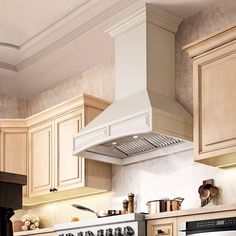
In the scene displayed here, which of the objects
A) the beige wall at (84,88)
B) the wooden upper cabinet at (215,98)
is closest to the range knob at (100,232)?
the wooden upper cabinet at (215,98)

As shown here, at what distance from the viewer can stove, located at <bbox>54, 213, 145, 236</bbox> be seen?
3.42m

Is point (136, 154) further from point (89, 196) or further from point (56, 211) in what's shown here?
point (56, 211)

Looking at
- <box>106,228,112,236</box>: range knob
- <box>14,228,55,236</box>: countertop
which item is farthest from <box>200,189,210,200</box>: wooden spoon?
<box>14,228,55,236</box>: countertop

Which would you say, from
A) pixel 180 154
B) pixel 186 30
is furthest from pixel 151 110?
pixel 186 30

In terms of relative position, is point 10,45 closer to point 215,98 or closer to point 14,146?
point 14,146

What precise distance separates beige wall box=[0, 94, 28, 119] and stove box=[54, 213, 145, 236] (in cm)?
198

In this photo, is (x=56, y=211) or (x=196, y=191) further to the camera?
(x=56, y=211)

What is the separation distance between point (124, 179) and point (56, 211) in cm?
109

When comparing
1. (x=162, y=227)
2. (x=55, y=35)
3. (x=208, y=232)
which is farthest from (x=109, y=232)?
(x=55, y=35)

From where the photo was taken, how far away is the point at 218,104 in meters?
3.15

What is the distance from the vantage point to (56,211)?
508 centimetres

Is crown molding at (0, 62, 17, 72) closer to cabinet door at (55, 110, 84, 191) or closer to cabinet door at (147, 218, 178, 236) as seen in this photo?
cabinet door at (55, 110, 84, 191)

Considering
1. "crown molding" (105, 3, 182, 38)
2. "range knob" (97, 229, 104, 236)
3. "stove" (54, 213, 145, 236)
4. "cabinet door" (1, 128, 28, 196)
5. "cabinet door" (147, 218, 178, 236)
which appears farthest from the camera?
"cabinet door" (1, 128, 28, 196)

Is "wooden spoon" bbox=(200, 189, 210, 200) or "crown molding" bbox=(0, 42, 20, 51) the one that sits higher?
"crown molding" bbox=(0, 42, 20, 51)
